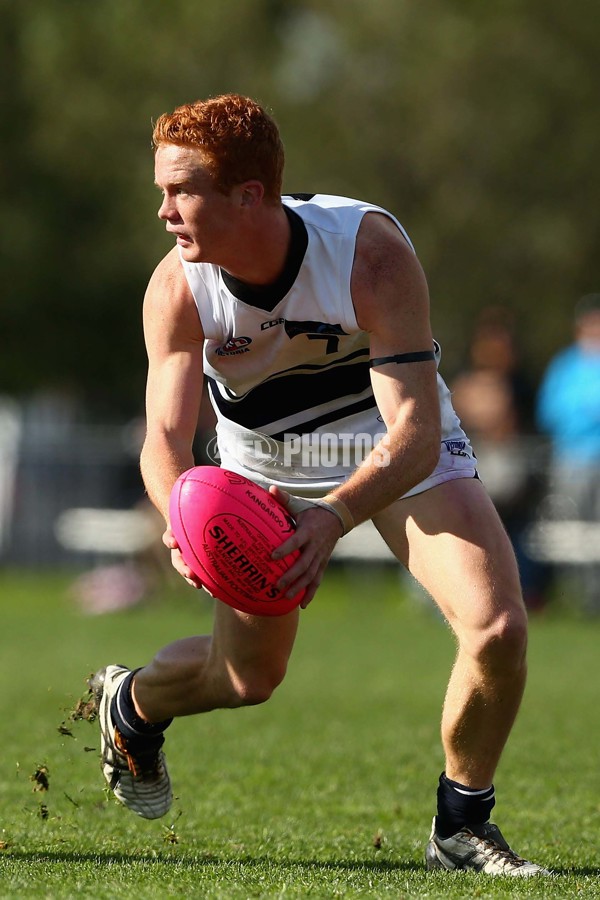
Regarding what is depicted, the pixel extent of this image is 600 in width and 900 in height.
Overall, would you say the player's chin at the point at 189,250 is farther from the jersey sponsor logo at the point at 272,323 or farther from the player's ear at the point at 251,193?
the jersey sponsor logo at the point at 272,323

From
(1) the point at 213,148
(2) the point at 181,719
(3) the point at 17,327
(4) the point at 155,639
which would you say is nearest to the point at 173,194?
(1) the point at 213,148

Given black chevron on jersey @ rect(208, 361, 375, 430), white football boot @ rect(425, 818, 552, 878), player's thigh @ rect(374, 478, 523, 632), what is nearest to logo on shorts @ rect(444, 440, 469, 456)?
player's thigh @ rect(374, 478, 523, 632)

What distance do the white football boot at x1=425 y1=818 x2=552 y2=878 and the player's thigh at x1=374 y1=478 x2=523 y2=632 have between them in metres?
0.66

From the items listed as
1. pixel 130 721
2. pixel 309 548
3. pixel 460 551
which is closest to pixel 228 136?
pixel 309 548

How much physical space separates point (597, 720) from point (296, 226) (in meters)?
4.37

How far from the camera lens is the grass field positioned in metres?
4.27

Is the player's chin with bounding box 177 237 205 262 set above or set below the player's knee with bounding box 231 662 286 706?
above

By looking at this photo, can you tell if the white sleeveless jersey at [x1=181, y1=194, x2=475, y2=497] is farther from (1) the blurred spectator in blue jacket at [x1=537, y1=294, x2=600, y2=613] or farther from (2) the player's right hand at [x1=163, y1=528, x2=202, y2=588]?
(1) the blurred spectator in blue jacket at [x1=537, y1=294, x2=600, y2=613]

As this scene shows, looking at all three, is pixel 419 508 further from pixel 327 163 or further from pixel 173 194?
pixel 327 163

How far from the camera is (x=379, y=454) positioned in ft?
14.5

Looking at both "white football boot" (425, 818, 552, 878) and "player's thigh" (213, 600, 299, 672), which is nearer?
"white football boot" (425, 818, 552, 878)

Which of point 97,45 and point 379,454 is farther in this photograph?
point 97,45

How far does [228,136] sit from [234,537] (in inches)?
46.0

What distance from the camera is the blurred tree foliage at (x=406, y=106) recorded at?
24750mm
